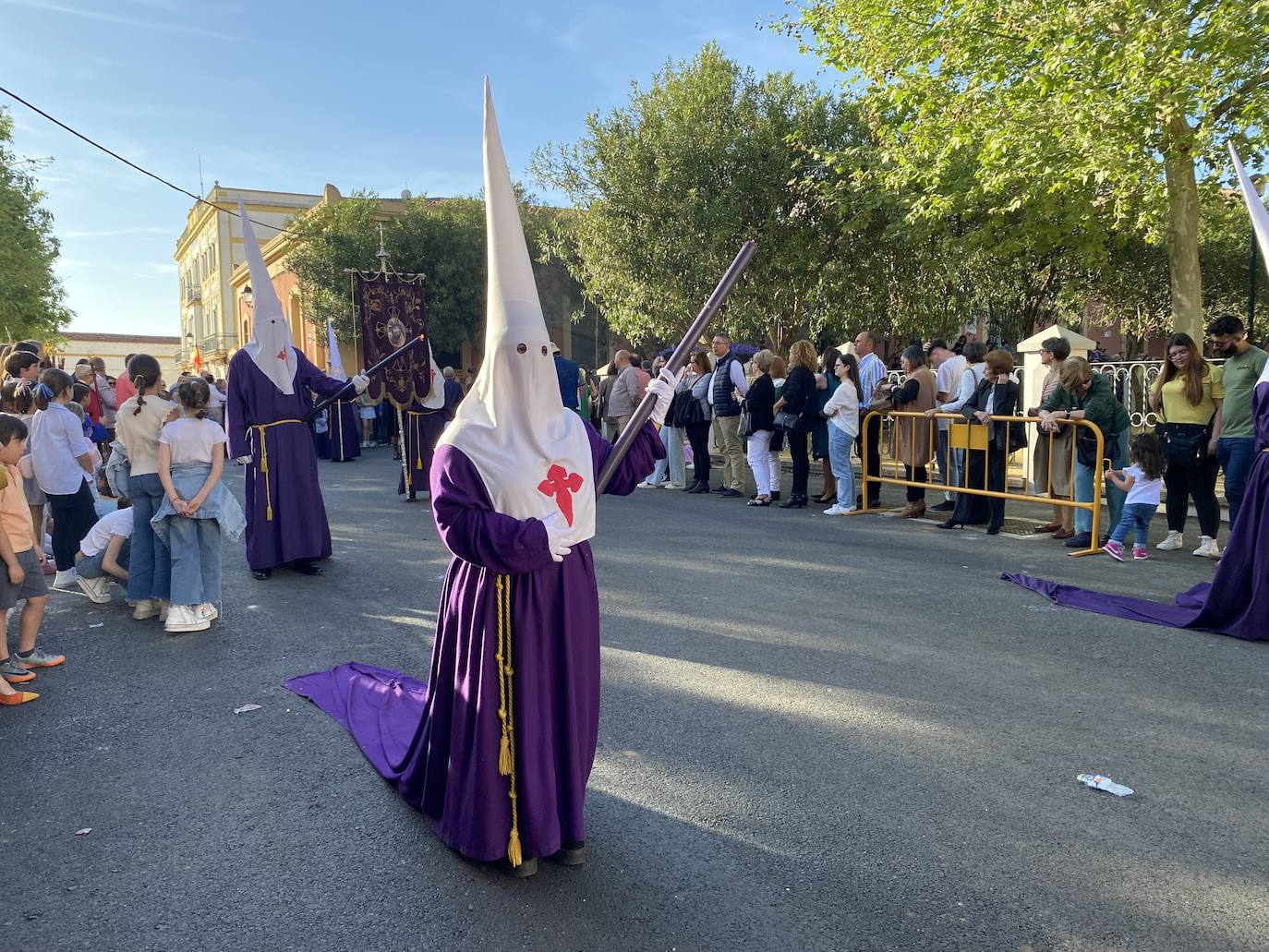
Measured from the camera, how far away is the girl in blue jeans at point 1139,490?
286 inches

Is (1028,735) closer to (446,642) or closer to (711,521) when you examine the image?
(446,642)

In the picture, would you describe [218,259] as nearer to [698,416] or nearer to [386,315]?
[386,315]

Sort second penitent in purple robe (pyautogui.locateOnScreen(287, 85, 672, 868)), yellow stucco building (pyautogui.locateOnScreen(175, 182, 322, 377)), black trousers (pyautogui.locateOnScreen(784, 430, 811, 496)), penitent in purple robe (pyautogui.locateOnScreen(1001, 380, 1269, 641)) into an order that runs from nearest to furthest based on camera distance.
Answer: second penitent in purple robe (pyautogui.locateOnScreen(287, 85, 672, 868))
penitent in purple robe (pyautogui.locateOnScreen(1001, 380, 1269, 641))
black trousers (pyautogui.locateOnScreen(784, 430, 811, 496))
yellow stucco building (pyautogui.locateOnScreen(175, 182, 322, 377))

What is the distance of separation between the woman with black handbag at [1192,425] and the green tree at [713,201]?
11.6 m

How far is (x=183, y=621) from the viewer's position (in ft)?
19.2

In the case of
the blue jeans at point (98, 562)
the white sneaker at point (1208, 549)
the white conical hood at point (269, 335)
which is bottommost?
the white sneaker at point (1208, 549)

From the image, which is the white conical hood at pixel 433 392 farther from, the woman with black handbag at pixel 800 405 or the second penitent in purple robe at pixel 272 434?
the woman with black handbag at pixel 800 405

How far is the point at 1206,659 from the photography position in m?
5.06

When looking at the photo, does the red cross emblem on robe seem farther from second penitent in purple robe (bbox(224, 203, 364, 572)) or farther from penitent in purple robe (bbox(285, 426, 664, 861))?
second penitent in purple robe (bbox(224, 203, 364, 572))

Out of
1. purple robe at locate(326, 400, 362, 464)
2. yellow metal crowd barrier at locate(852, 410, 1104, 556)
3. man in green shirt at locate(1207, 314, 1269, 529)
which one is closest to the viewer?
man in green shirt at locate(1207, 314, 1269, 529)

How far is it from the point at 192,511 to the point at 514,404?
12.3 ft

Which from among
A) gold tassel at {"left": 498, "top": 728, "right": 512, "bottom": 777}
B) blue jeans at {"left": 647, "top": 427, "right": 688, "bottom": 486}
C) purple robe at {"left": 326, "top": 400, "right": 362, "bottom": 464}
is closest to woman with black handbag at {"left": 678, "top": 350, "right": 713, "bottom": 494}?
blue jeans at {"left": 647, "top": 427, "right": 688, "bottom": 486}

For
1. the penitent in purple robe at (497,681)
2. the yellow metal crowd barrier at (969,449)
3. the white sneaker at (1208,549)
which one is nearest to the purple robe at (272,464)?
the penitent in purple robe at (497,681)

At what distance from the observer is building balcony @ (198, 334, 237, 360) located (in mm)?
55281
